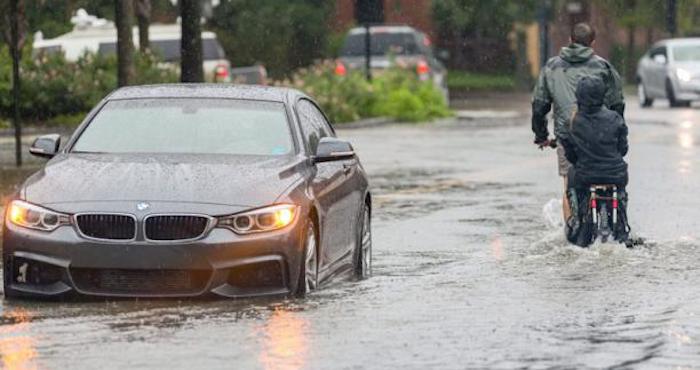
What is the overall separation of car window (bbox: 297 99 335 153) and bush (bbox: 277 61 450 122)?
2373 centimetres

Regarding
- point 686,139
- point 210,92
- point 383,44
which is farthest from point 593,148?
point 383,44

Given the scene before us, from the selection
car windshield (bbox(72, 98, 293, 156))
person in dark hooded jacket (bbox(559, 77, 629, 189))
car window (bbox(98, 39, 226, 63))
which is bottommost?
car window (bbox(98, 39, 226, 63))

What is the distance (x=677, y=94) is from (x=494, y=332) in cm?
3548

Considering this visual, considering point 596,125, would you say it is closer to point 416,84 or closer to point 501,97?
point 416,84

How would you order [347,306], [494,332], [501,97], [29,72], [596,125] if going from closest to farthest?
[494,332]
[347,306]
[596,125]
[29,72]
[501,97]

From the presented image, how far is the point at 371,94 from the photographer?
40.1 meters

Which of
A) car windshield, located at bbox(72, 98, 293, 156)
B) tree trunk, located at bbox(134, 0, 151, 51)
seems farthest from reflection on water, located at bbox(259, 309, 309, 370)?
tree trunk, located at bbox(134, 0, 151, 51)

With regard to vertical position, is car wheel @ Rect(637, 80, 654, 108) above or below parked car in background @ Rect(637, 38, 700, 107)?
below

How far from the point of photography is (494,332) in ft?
35.1

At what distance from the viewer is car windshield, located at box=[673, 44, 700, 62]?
4625 cm

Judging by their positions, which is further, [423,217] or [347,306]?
[423,217]

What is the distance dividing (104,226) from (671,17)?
4947cm

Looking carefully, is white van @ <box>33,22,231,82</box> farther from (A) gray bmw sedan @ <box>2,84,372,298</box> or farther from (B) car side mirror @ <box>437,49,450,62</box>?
(A) gray bmw sedan @ <box>2,84,372,298</box>

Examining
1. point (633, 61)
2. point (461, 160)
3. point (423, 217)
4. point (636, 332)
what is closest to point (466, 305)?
point (636, 332)
